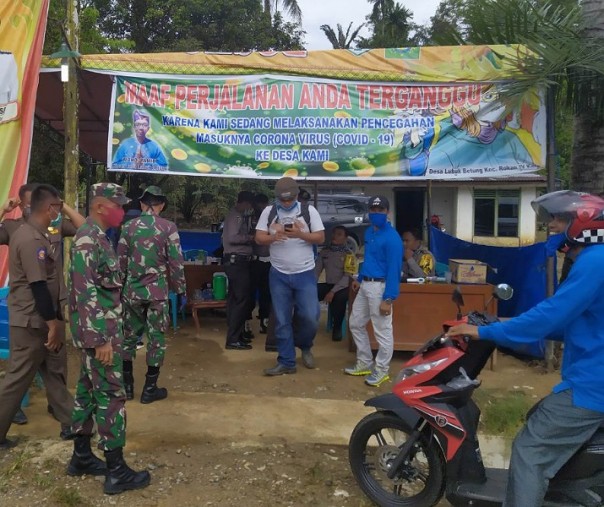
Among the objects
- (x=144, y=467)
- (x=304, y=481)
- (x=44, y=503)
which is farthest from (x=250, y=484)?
(x=44, y=503)

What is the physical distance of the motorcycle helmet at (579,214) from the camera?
2.38 meters

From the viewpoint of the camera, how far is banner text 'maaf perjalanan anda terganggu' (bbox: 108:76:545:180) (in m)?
5.64

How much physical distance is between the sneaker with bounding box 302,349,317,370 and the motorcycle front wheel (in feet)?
7.72

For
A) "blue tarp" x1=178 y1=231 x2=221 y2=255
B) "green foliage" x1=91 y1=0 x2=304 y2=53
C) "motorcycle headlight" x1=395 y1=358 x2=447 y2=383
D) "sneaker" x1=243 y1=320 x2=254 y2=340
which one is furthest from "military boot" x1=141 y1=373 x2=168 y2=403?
"green foliage" x1=91 y1=0 x2=304 y2=53

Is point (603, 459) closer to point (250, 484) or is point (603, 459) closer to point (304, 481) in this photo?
point (304, 481)

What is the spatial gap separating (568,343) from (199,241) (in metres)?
8.04

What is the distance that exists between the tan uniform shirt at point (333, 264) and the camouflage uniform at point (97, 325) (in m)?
3.84

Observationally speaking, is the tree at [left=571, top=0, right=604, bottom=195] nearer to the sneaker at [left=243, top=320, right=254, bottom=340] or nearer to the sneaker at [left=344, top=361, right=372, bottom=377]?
the sneaker at [left=344, top=361, right=372, bottom=377]

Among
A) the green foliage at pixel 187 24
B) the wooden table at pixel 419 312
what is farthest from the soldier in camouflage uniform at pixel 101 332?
the green foliage at pixel 187 24

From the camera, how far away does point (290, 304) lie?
18.0ft

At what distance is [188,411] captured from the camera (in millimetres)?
4566

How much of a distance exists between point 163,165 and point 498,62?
3478 millimetres

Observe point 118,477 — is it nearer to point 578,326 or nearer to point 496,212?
point 578,326

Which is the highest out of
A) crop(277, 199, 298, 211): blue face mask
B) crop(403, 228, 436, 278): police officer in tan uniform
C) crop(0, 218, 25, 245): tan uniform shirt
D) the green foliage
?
the green foliage
